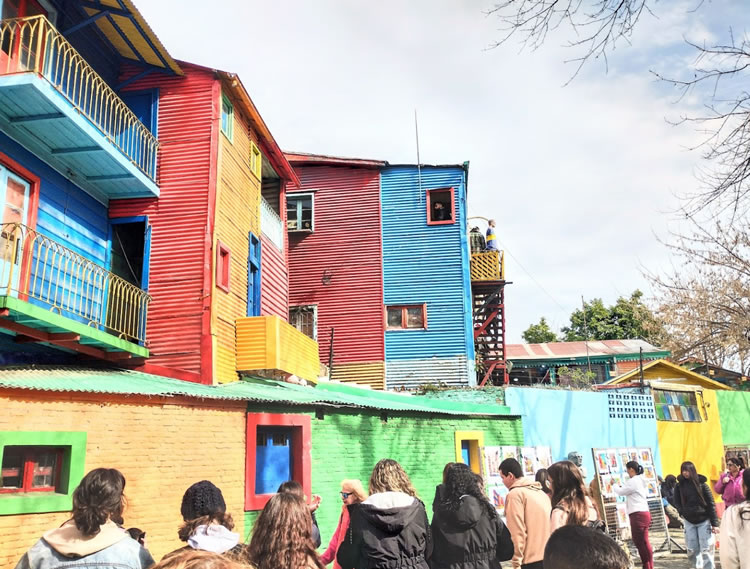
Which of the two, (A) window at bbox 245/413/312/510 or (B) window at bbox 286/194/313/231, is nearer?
(A) window at bbox 245/413/312/510

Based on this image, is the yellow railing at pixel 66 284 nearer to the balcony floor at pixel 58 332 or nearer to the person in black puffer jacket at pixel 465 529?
the balcony floor at pixel 58 332

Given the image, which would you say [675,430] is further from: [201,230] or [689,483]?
[201,230]

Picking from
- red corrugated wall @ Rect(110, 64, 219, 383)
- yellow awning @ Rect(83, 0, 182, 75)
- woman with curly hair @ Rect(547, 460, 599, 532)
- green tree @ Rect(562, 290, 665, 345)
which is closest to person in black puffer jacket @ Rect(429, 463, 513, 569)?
woman with curly hair @ Rect(547, 460, 599, 532)

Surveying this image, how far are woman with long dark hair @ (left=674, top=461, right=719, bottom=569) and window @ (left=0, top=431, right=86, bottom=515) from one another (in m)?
8.10

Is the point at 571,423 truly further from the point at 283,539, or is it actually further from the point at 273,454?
→ the point at 283,539

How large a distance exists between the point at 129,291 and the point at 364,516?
7632mm

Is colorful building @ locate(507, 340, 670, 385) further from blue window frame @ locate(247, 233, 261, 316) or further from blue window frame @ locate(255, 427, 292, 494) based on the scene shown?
blue window frame @ locate(255, 427, 292, 494)

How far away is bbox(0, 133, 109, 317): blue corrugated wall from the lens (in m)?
9.34

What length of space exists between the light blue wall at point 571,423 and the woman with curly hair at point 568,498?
1087 centimetres

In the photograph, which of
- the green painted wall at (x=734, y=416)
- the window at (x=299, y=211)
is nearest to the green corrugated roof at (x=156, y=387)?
the window at (x=299, y=211)

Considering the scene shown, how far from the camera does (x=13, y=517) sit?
21.3 feet

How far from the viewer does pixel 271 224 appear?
51.6 ft

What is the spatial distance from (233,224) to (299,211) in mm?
9436

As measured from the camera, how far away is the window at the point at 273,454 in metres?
9.72
